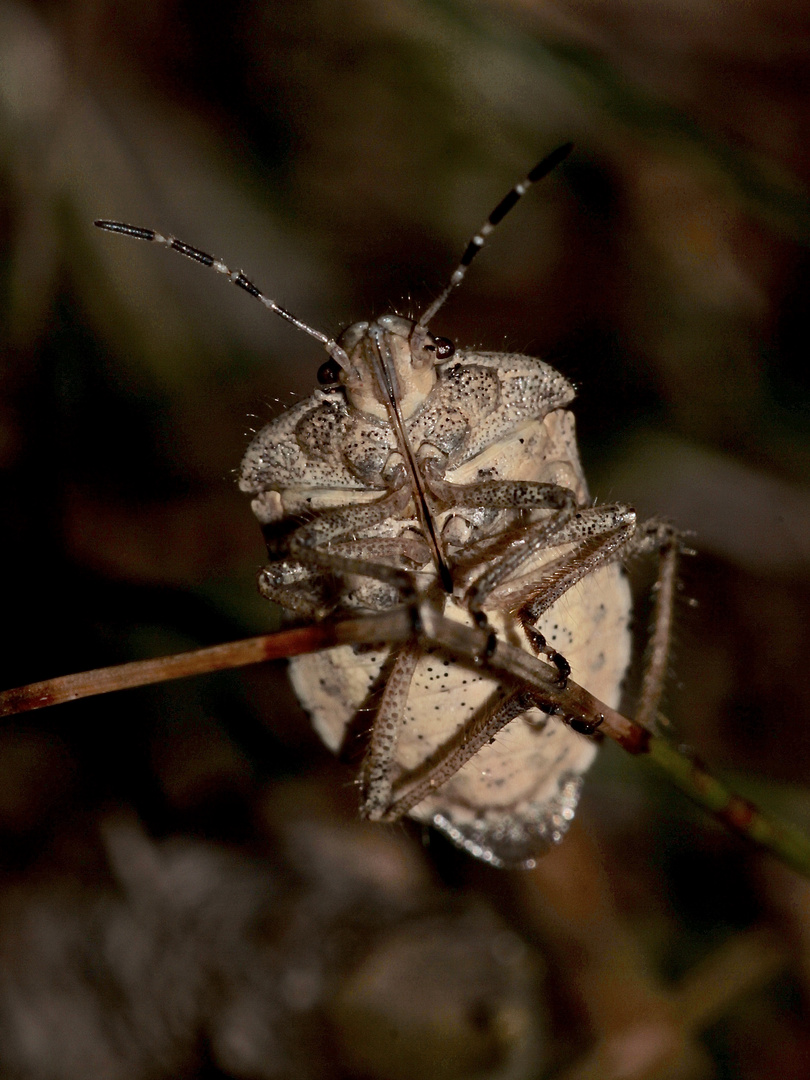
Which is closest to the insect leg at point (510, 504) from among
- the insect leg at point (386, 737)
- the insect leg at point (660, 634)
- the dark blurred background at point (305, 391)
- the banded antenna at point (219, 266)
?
the insect leg at point (386, 737)

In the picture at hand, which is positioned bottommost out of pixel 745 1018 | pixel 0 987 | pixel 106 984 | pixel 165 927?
pixel 0 987

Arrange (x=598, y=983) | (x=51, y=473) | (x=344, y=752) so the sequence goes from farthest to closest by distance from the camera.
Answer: (x=51, y=473), (x=598, y=983), (x=344, y=752)

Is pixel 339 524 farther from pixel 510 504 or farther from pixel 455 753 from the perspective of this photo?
pixel 455 753

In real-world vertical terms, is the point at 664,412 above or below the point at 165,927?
above

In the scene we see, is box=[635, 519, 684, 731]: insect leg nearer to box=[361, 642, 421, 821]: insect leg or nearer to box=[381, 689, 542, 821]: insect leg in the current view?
box=[381, 689, 542, 821]: insect leg

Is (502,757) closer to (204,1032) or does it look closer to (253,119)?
(204,1032)

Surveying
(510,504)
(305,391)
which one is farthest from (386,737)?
(305,391)

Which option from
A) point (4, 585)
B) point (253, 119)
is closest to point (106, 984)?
point (4, 585)

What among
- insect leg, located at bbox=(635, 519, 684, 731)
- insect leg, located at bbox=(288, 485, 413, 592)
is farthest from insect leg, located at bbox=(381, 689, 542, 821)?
insect leg, located at bbox=(635, 519, 684, 731)
